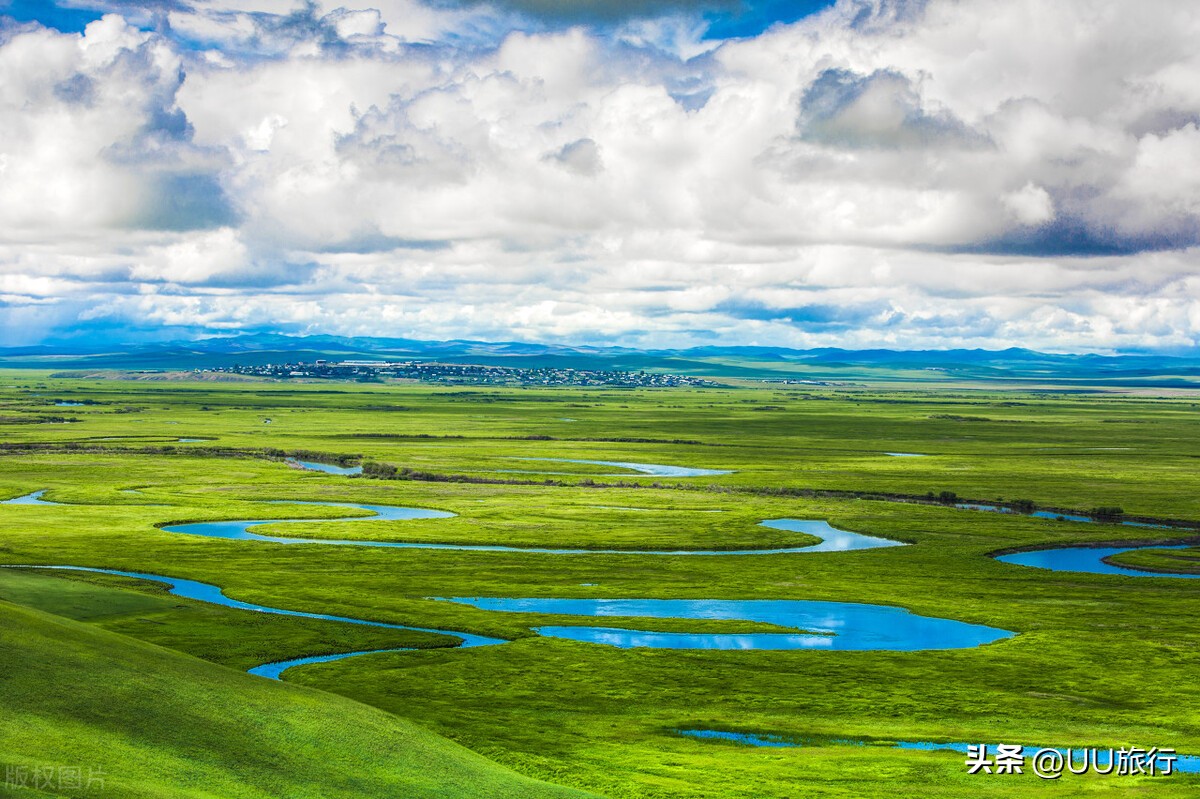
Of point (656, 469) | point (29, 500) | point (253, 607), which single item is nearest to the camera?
point (253, 607)

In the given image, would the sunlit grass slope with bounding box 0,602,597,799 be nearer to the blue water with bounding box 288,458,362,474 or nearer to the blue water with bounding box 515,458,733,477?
the blue water with bounding box 288,458,362,474

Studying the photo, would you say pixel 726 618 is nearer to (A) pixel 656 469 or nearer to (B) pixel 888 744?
(B) pixel 888 744

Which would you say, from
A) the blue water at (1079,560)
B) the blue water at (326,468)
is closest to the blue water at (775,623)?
the blue water at (1079,560)

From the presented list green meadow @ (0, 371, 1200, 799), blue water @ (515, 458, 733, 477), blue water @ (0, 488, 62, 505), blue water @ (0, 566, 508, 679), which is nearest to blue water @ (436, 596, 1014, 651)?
green meadow @ (0, 371, 1200, 799)

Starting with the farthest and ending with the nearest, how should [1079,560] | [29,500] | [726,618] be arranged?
1. [29,500]
2. [1079,560]
3. [726,618]

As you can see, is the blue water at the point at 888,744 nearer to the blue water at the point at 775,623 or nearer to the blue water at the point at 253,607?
the blue water at the point at 775,623

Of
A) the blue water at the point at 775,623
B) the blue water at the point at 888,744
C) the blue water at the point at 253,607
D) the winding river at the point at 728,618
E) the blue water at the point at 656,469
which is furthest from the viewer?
the blue water at the point at 656,469

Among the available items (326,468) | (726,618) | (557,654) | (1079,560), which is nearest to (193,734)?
(557,654)
